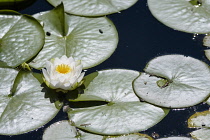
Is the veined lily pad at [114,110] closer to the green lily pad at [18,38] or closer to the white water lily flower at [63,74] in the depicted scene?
the white water lily flower at [63,74]

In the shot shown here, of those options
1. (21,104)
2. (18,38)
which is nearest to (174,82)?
(21,104)

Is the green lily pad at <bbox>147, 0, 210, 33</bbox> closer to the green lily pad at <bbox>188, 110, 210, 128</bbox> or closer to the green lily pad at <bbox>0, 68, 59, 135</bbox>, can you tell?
the green lily pad at <bbox>188, 110, 210, 128</bbox>

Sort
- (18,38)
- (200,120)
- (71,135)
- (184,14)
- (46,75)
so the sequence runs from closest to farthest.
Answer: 1. (71,135)
2. (200,120)
3. (46,75)
4. (18,38)
5. (184,14)

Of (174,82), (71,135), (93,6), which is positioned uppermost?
(93,6)

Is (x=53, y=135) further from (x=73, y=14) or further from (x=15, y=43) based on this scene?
(x=73, y=14)

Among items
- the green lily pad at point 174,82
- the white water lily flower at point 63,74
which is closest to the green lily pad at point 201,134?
the green lily pad at point 174,82

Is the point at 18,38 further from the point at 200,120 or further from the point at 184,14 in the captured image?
the point at 200,120
